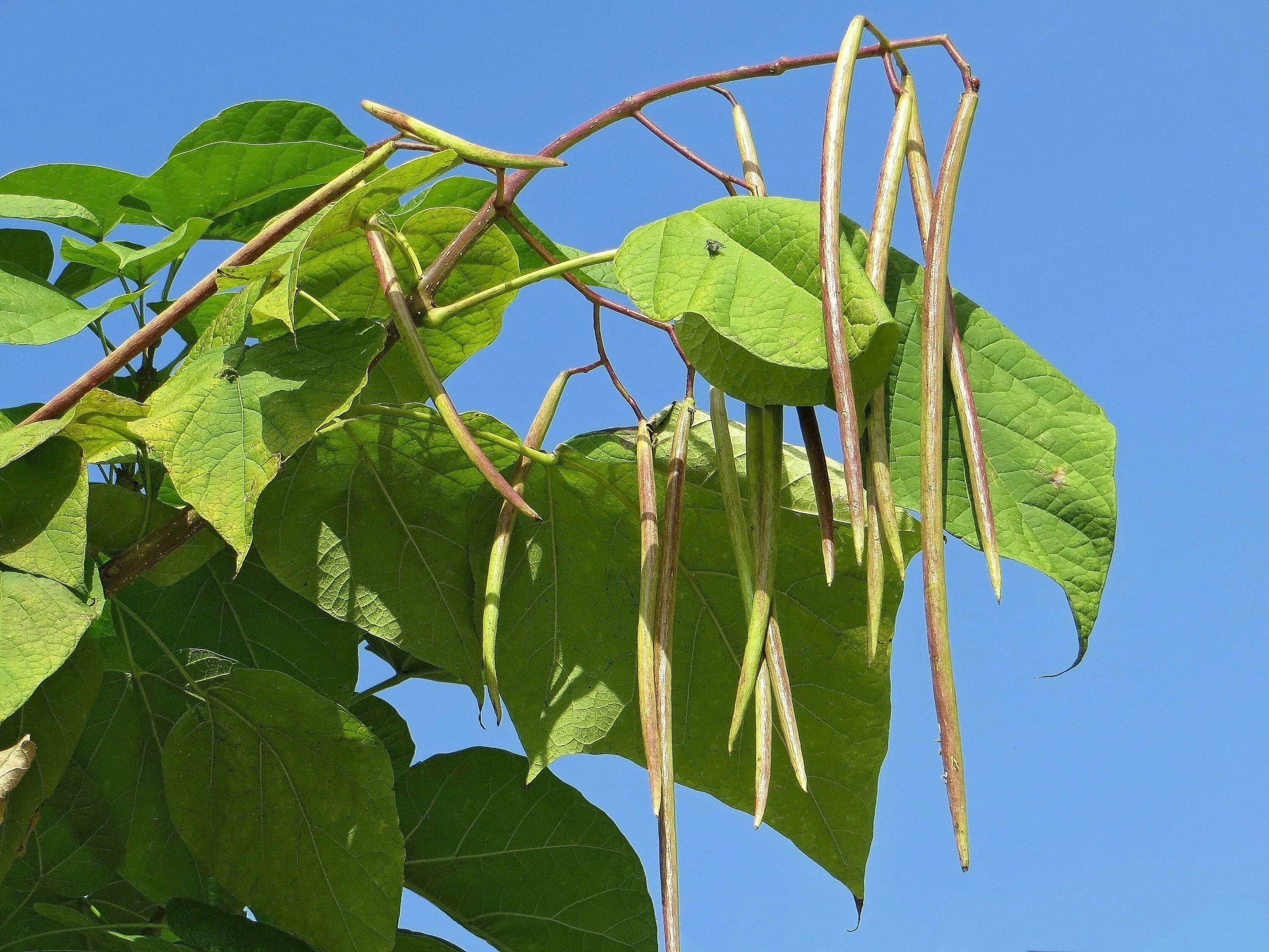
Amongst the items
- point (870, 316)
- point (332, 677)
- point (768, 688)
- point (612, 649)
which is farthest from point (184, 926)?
point (870, 316)

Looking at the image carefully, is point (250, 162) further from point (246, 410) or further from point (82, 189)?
point (246, 410)

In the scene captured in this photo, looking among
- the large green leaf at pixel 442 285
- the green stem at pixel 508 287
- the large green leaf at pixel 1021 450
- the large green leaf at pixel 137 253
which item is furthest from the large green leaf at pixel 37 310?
the large green leaf at pixel 1021 450

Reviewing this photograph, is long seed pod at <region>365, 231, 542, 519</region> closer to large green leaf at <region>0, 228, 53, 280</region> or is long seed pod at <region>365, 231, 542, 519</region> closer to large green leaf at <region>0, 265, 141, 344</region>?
large green leaf at <region>0, 265, 141, 344</region>

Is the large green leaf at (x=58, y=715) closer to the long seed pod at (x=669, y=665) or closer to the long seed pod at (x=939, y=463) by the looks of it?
the long seed pod at (x=669, y=665)

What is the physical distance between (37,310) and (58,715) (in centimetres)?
25

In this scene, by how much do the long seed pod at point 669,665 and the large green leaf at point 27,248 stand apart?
51cm

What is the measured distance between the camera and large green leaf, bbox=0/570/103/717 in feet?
1.63

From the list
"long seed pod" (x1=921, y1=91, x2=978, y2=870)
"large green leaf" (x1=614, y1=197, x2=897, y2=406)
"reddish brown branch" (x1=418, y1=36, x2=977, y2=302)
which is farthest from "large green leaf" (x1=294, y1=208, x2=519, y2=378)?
"long seed pod" (x1=921, y1=91, x2=978, y2=870)

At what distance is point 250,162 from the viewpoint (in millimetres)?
774

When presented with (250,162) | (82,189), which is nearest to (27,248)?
(82,189)

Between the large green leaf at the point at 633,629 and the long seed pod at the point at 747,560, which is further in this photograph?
the large green leaf at the point at 633,629

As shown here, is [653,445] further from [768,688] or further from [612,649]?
[768,688]

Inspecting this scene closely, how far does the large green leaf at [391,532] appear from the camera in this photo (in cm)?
67

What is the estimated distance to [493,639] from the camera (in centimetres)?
56
